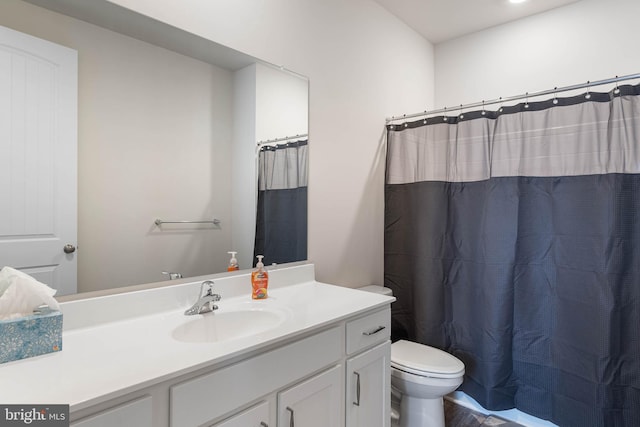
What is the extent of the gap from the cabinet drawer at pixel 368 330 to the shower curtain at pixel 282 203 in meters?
0.55

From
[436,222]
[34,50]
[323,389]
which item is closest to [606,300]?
[436,222]

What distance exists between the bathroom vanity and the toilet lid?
1.00ft

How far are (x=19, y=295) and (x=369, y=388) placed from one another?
1219 mm

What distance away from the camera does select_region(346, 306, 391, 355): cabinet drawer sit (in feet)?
4.30

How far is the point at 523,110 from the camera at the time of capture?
6.14ft

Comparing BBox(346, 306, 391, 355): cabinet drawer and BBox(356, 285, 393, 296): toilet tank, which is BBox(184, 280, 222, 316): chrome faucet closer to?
BBox(346, 306, 391, 355): cabinet drawer

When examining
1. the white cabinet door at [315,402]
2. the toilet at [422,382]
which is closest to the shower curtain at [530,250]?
the toilet at [422,382]

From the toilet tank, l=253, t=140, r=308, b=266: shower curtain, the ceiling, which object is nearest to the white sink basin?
l=253, t=140, r=308, b=266: shower curtain

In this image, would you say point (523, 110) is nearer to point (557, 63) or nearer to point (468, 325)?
point (557, 63)

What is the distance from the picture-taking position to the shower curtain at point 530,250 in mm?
1621

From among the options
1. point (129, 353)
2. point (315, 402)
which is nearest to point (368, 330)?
point (315, 402)

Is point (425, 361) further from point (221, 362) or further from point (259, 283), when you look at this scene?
point (221, 362)

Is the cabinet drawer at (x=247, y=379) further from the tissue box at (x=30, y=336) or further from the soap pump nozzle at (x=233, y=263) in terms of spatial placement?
the soap pump nozzle at (x=233, y=263)

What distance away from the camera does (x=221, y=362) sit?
0.89 metres
